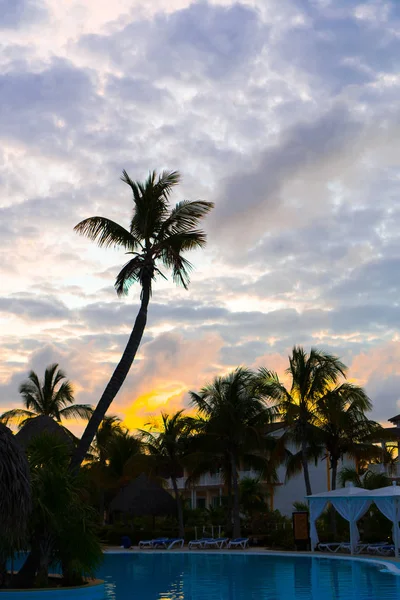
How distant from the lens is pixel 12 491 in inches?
587

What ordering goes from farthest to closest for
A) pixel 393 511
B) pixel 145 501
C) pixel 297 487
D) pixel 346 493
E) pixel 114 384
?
1. pixel 297 487
2. pixel 145 501
3. pixel 346 493
4. pixel 393 511
5. pixel 114 384

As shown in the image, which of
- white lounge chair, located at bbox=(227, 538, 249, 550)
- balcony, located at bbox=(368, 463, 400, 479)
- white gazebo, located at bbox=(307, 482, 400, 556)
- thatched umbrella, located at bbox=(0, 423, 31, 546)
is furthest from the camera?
balcony, located at bbox=(368, 463, 400, 479)

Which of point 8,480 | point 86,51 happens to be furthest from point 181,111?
point 8,480

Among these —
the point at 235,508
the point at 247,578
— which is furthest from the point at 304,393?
the point at 247,578

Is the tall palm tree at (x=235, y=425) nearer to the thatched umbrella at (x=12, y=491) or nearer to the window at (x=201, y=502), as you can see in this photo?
the window at (x=201, y=502)

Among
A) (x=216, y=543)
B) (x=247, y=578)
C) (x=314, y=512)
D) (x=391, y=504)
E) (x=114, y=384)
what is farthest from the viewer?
(x=216, y=543)

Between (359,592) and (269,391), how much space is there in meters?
19.8

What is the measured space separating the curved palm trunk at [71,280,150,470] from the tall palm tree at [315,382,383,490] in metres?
17.5

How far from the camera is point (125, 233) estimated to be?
2088cm

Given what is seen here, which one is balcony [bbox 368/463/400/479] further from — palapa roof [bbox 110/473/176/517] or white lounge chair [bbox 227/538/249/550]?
palapa roof [bbox 110/473/176/517]

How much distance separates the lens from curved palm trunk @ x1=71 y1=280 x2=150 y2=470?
1855 cm

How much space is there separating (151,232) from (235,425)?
1746 centimetres

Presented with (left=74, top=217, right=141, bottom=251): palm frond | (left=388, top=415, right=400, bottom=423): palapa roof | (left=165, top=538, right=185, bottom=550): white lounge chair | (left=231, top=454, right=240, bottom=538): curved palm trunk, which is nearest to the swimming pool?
(left=231, top=454, right=240, bottom=538): curved palm trunk

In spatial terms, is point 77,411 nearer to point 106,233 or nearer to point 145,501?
point 145,501
